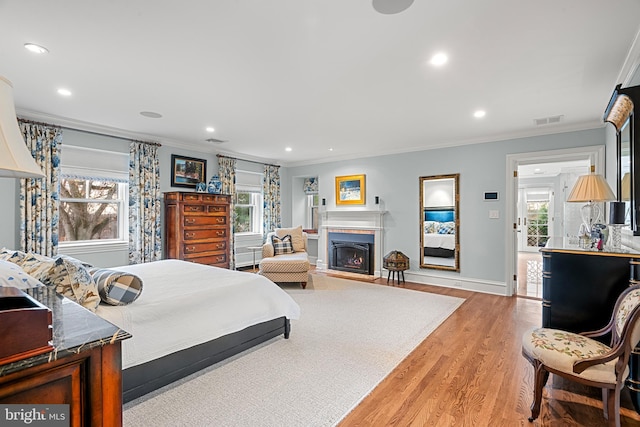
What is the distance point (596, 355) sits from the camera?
1802 millimetres

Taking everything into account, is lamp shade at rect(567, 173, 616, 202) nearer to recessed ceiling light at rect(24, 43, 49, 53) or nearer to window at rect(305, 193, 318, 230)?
recessed ceiling light at rect(24, 43, 49, 53)

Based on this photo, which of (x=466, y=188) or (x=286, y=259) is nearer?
(x=286, y=259)

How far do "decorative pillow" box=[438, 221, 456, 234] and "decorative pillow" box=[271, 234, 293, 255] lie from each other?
8.88 ft

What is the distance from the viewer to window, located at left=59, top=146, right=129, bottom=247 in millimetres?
4309

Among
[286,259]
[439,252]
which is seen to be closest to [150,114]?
[286,259]

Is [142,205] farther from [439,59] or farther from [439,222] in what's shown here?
[439,222]

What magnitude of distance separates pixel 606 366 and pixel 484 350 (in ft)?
3.87

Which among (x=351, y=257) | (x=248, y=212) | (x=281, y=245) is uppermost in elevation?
(x=248, y=212)

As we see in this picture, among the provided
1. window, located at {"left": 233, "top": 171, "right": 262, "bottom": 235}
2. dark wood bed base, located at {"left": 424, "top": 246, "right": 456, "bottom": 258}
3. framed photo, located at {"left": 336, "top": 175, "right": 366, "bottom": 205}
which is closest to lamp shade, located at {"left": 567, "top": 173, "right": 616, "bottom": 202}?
dark wood bed base, located at {"left": 424, "top": 246, "right": 456, "bottom": 258}

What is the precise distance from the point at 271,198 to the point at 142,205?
2.89 meters

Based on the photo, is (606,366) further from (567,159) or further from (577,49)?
(567,159)

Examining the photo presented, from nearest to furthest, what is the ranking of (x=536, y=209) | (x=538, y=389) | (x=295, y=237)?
(x=538, y=389) → (x=295, y=237) → (x=536, y=209)

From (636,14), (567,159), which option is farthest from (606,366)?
(567,159)

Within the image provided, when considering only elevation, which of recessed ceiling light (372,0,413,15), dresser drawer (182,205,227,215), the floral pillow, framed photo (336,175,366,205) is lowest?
the floral pillow
